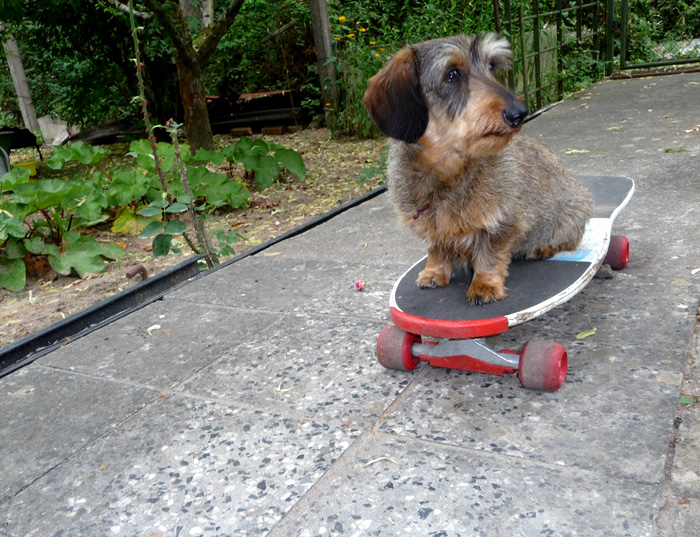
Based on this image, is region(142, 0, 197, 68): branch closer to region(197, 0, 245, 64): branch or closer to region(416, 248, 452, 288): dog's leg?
region(197, 0, 245, 64): branch

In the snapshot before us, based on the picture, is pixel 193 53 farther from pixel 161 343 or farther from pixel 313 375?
pixel 313 375

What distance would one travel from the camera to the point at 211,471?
2.38 meters

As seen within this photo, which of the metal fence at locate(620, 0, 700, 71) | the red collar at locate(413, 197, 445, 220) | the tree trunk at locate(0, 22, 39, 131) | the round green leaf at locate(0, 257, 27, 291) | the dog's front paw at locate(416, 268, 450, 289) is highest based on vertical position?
the tree trunk at locate(0, 22, 39, 131)

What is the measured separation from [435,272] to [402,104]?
874 millimetres

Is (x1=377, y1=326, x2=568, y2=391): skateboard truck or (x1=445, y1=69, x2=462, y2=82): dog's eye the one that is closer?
(x1=377, y1=326, x2=568, y2=391): skateboard truck

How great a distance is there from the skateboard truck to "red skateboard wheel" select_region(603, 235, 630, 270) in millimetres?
1236

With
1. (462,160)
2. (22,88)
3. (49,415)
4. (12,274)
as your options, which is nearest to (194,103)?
(12,274)

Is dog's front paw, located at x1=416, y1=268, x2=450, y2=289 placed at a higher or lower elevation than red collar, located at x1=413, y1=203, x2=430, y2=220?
lower

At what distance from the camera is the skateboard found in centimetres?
259

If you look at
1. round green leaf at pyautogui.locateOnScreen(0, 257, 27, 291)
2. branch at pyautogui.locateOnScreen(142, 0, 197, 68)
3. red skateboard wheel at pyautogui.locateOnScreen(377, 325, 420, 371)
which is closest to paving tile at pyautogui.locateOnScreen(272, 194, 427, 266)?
red skateboard wheel at pyautogui.locateOnScreen(377, 325, 420, 371)

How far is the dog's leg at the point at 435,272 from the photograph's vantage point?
320 centimetres

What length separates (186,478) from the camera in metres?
Answer: 2.36

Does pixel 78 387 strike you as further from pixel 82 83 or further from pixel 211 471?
pixel 82 83

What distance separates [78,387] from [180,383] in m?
0.50
